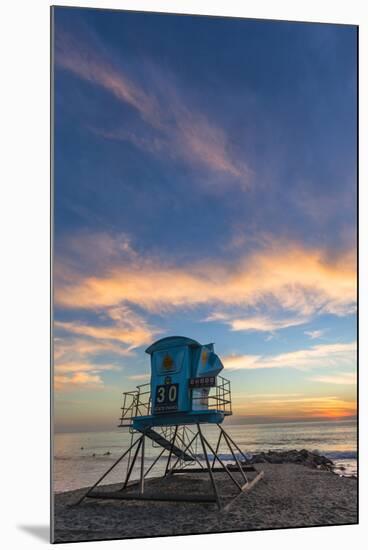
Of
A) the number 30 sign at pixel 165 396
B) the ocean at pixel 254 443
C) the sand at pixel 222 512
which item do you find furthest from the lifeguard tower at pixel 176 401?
the sand at pixel 222 512

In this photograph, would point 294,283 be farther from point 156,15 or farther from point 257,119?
point 156,15

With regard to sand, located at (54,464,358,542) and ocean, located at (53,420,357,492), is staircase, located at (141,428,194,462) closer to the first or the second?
ocean, located at (53,420,357,492)

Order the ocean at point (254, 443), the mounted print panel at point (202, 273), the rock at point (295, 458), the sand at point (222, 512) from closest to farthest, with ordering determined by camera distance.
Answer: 1. the sand at point (222, 512)
2. the mounted print panel at point (202, 273)
3. the ocean at point (254, 443)
4. the rock at point (295, 458)

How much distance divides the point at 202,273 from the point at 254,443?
277 cm

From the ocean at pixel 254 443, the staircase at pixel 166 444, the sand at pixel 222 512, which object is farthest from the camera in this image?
the staircase at pixel 166 444

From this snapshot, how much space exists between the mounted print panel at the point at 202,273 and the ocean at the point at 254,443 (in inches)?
1.1

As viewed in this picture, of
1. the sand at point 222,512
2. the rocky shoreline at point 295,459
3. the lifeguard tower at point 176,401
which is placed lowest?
the sand at point 222,512

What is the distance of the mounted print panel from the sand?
0.09 feet

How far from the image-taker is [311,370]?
1425 cm

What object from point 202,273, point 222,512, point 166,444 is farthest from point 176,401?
point 202,273

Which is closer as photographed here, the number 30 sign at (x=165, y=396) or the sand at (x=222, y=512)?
the sand at (x=222, y=512)

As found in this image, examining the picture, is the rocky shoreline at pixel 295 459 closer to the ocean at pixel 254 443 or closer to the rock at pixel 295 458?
the rock at pixel 295 458

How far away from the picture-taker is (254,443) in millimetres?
13992

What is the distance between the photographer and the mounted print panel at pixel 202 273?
13094mm
